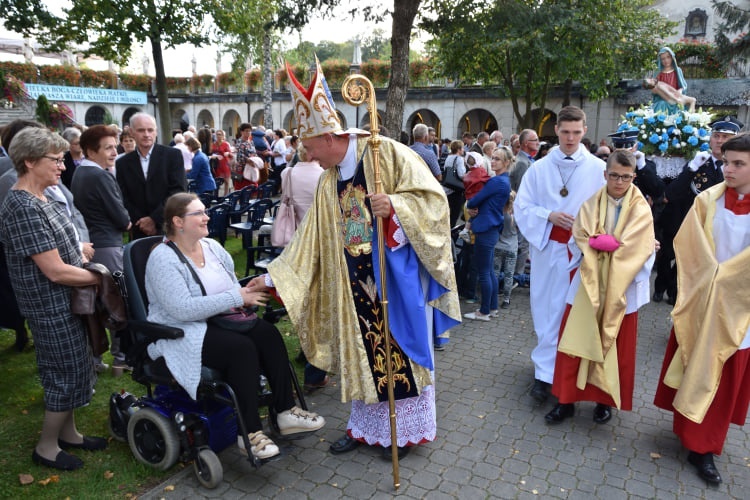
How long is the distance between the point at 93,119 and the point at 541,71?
86.0ft

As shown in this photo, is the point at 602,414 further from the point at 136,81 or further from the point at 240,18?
the point at 136,81

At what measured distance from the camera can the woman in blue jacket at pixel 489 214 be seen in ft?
19.7

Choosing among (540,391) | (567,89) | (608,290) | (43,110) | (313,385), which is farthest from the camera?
(567,89)

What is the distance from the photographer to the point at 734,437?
3908mm

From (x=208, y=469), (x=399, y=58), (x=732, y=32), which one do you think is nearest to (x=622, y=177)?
(x=208, y=469)

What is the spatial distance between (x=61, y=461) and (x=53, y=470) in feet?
0.22

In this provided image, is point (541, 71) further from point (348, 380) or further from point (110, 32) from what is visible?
point (348, 380)

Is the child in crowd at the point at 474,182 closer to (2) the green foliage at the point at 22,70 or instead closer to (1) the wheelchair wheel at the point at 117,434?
(1) the wheelchair wheel at the point at 117,434

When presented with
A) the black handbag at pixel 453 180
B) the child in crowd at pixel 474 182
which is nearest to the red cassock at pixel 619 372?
the child in crowd at pixel 474 182

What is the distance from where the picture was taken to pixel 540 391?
4.32 m

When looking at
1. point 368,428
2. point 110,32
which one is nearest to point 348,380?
point 368,428

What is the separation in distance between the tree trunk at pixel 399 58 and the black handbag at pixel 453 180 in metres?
1.12

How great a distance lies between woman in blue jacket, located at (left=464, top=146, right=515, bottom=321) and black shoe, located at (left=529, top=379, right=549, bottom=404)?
191 cm

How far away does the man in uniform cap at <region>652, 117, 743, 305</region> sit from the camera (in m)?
6.03
